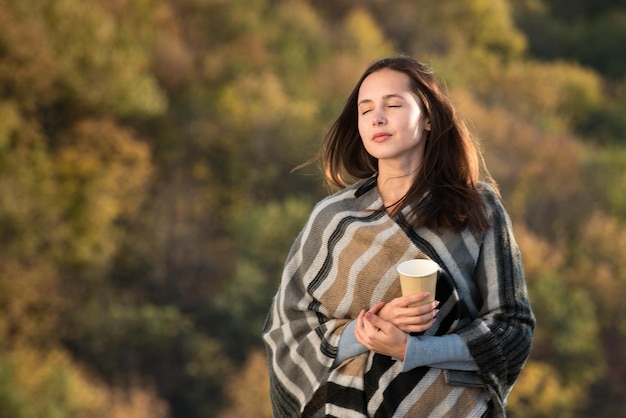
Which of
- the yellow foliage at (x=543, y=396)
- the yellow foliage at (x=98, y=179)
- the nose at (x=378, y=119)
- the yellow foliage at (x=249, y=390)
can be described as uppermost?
the yellow foliage at (x=98, y=179)

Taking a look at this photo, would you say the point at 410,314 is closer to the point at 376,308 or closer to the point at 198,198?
the point at 376,308

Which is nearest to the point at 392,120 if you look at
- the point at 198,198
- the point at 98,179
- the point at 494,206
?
the point at 494,206

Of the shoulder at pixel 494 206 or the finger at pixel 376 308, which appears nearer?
the finger at pixel 376 308

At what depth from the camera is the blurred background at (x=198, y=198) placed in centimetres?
2727

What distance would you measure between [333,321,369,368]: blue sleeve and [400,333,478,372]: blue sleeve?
12 centimetres

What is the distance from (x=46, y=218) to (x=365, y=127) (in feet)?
89.3

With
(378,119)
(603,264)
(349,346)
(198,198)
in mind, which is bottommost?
(349,346)

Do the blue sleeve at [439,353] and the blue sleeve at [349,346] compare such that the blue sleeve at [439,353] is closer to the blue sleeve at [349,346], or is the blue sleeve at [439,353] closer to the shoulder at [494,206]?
the blue sleeve at [349,346]

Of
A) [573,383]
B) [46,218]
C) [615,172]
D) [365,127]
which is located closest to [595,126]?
[615,172]

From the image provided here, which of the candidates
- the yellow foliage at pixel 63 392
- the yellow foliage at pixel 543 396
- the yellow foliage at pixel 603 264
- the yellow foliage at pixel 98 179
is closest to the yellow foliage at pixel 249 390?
the yellow foliage at pixel 63 392

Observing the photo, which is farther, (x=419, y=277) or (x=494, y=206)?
(x=494, y=206)

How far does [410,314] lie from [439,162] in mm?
389

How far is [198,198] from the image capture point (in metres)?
31.0

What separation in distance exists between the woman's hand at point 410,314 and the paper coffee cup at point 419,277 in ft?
0.03
